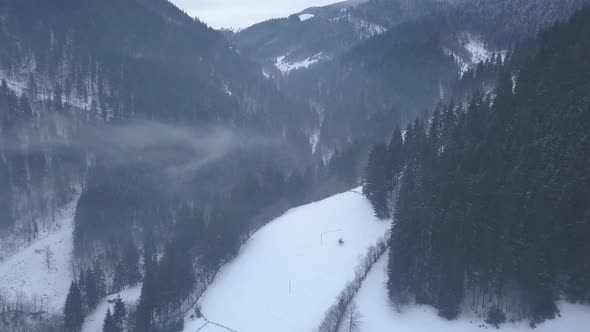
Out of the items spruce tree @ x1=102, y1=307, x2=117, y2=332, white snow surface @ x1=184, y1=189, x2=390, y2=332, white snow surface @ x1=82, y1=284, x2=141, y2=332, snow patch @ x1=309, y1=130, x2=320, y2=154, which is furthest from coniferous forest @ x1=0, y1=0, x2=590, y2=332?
white snow surface @ x1=184, y1=189, x2=390, y2=332

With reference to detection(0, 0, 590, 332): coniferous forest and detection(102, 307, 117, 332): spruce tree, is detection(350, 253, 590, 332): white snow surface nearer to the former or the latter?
detection(0, 0, 590, 332): coniferous forest

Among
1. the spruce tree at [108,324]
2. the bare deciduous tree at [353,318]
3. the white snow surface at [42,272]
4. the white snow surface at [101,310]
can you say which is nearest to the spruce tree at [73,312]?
the white snow surface at [101,310]

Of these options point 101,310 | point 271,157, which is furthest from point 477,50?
point 101,310

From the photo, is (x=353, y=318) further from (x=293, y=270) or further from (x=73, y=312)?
(x=73, y=312)

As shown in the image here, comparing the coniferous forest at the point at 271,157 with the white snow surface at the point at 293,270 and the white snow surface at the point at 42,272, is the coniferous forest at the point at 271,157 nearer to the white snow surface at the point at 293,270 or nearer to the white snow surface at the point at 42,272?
the white snow surface at the point at 42,272

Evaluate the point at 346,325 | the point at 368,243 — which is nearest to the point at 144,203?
the point at 368,243

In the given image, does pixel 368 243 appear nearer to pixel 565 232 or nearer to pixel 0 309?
pixel 565 232
